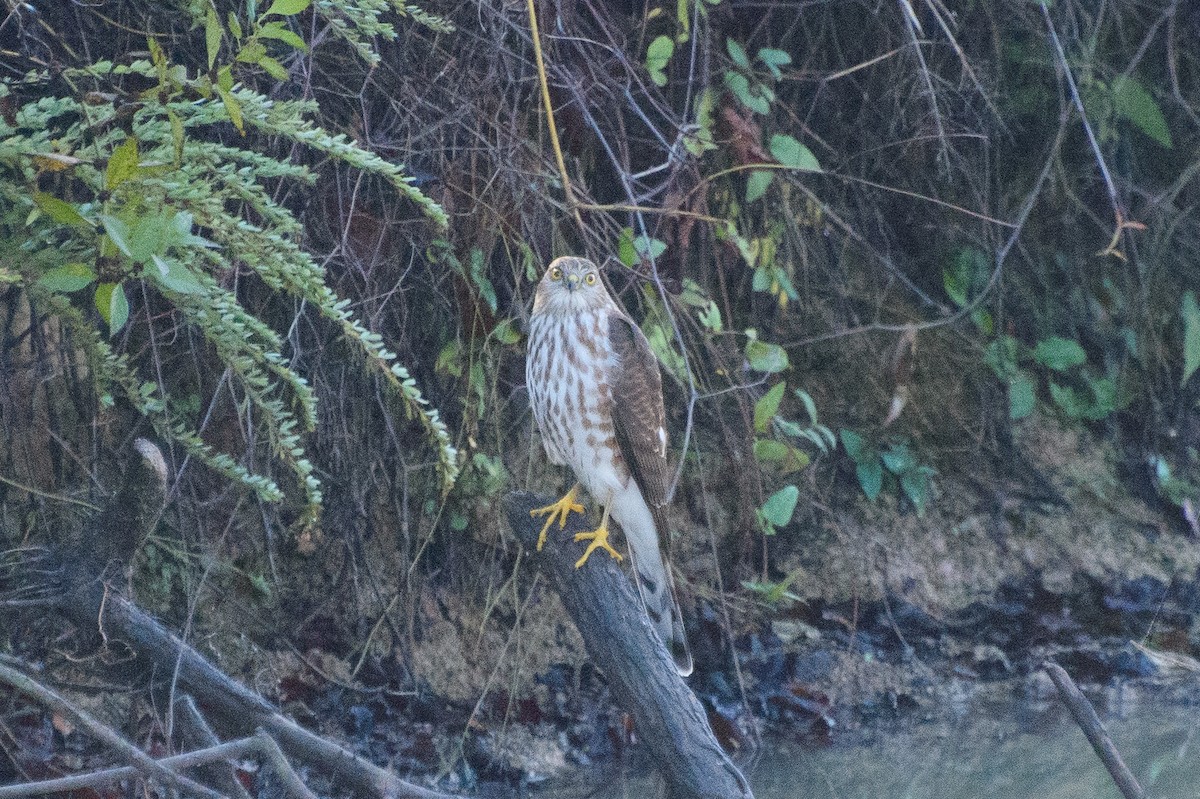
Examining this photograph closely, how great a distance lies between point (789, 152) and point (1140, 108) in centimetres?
141

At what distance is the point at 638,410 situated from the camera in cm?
348

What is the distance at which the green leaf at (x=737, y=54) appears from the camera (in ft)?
13.3

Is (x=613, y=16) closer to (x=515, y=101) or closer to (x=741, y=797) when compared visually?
(x=515, y=101)

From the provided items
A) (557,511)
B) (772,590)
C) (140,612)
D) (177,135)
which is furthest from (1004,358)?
(177,135)

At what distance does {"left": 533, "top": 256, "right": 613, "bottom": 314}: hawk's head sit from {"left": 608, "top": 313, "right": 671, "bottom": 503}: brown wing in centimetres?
9

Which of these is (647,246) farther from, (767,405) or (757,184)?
(757,184)

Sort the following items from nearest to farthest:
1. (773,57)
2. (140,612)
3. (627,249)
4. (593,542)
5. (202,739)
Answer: (202,739)
(140,612)
(593,542)
(627,249)
(773,57)

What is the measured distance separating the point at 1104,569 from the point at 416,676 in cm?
258

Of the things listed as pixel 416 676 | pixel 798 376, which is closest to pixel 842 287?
pixel 798 376

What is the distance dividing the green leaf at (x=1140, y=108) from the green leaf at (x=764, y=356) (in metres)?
1.74

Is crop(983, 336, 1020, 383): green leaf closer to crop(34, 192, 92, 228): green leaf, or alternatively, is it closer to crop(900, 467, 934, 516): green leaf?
crop(900, 467, 934, 516): green leaf

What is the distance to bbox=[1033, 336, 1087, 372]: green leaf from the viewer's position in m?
4.86

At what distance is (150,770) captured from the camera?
6.64 ft

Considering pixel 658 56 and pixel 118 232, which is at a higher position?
pixel 118 232
